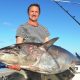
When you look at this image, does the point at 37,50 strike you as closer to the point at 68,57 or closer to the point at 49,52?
the point at 49,52

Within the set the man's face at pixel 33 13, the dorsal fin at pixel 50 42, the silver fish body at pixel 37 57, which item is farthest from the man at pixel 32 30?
the dorsal fin at pixel 50 42

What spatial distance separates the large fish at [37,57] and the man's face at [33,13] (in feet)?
2.83

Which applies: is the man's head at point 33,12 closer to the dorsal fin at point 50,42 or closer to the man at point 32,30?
the man at point 32,30

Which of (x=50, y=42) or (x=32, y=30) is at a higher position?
(x=32, y=30)

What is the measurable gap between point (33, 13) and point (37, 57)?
1.16 meters

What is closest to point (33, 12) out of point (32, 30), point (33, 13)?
point (33, 13)

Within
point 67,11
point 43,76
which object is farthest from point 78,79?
point 67,11

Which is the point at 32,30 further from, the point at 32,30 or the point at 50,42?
the point at 50,42

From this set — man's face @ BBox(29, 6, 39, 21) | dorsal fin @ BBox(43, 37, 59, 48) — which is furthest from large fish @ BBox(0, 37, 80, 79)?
man's face @ BBox(29, 6, 39, 21)

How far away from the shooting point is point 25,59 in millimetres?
4691

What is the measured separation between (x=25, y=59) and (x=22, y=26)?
1015 millimetres

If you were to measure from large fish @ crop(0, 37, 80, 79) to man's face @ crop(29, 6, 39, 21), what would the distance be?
0.86 meters

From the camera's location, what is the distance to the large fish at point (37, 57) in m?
4.59

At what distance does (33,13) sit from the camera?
5.61m
